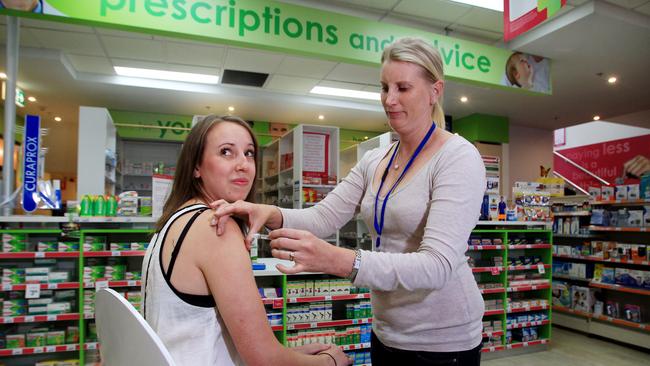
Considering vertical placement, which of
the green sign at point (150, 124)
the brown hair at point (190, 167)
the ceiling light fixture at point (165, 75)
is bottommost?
the brown hair at point (190, 167)

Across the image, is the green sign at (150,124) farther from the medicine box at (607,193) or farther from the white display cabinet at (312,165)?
the medicine box at (607,193)

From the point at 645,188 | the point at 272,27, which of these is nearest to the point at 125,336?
the point at 272,27

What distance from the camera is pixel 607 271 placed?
6.14 m

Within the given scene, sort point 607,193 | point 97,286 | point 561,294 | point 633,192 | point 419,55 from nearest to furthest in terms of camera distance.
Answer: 1. point 419,55
2. point 97,286
3. point 633,192
4. point 607,193
5. point 561,294

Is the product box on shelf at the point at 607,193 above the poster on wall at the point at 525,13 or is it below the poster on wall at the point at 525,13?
below

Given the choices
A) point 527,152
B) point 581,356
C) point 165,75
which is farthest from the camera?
point 527,152

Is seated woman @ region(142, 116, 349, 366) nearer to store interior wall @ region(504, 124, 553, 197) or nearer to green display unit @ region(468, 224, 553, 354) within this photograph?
green display unit @ region(468, 224, 553, 354)

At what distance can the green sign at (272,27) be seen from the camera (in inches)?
148

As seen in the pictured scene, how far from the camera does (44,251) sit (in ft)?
12.0

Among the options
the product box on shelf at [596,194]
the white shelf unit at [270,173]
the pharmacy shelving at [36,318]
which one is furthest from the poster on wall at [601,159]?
the pharmacy shelving at [36,318]

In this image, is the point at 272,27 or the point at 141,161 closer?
the point at 272,27

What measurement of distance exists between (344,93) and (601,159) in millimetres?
8618

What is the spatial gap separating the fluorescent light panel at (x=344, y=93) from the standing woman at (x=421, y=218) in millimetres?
7336

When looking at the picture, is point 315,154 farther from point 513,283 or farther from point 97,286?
point 97,286
